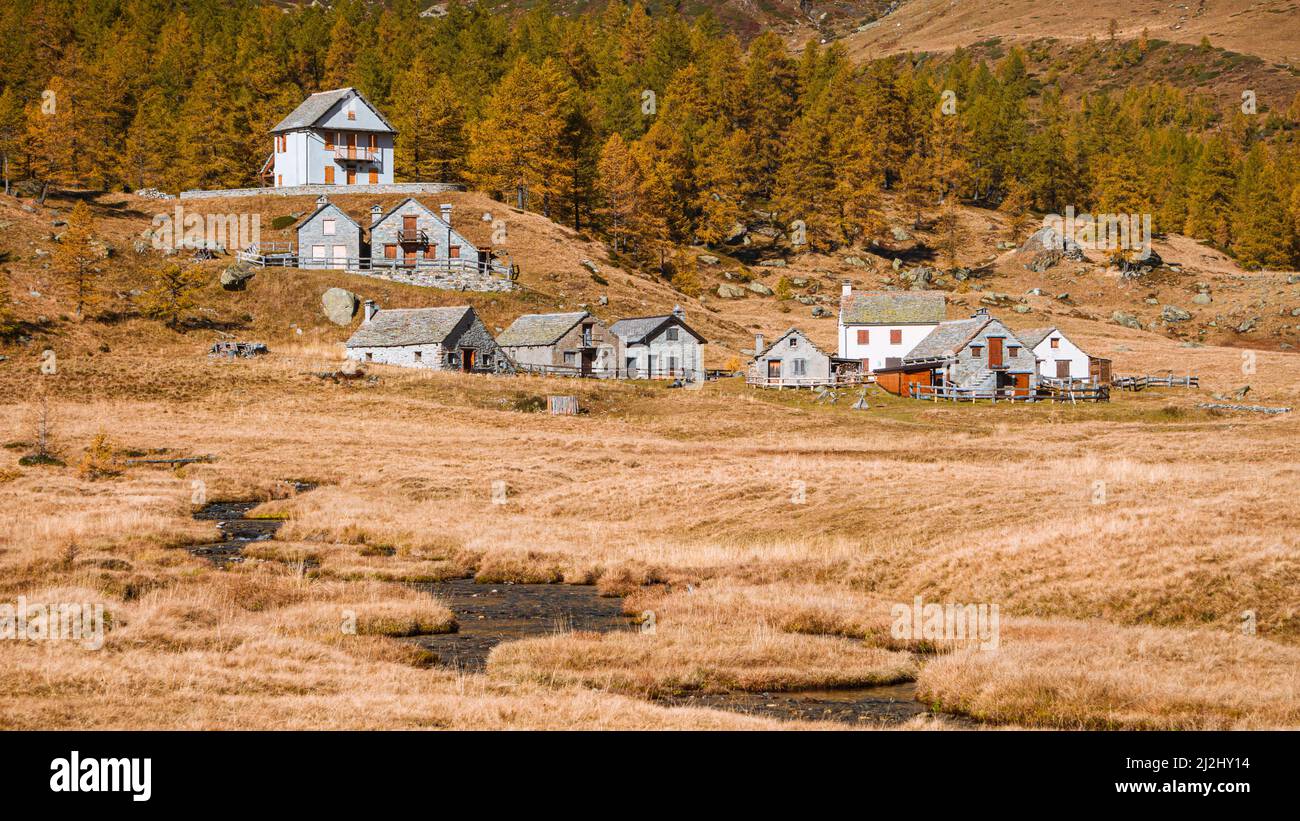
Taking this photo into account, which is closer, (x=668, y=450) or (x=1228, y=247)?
(x=668, y=450)

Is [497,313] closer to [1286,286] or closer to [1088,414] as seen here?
[1088,414]

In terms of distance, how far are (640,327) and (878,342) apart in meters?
18.8

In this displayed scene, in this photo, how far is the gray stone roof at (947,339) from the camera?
7819cm

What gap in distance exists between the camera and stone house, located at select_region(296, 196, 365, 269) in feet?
296

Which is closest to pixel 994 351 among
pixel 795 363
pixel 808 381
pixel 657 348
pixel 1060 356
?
pixel 1060 356

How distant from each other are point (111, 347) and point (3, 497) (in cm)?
3910

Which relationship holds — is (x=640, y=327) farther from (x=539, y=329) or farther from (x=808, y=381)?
(x=808, y=381)

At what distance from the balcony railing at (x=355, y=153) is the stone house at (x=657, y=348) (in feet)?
121

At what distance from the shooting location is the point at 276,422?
199ft

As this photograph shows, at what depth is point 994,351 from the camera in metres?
78.4

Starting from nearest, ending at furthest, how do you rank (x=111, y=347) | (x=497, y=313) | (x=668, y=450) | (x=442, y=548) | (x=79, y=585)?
(x=79, y=585)
(x=442, y=548)
(x=668, y=450)
(x=111, y=347)
(x=497, y=313)

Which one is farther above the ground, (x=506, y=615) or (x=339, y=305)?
(x=339, y=305)
